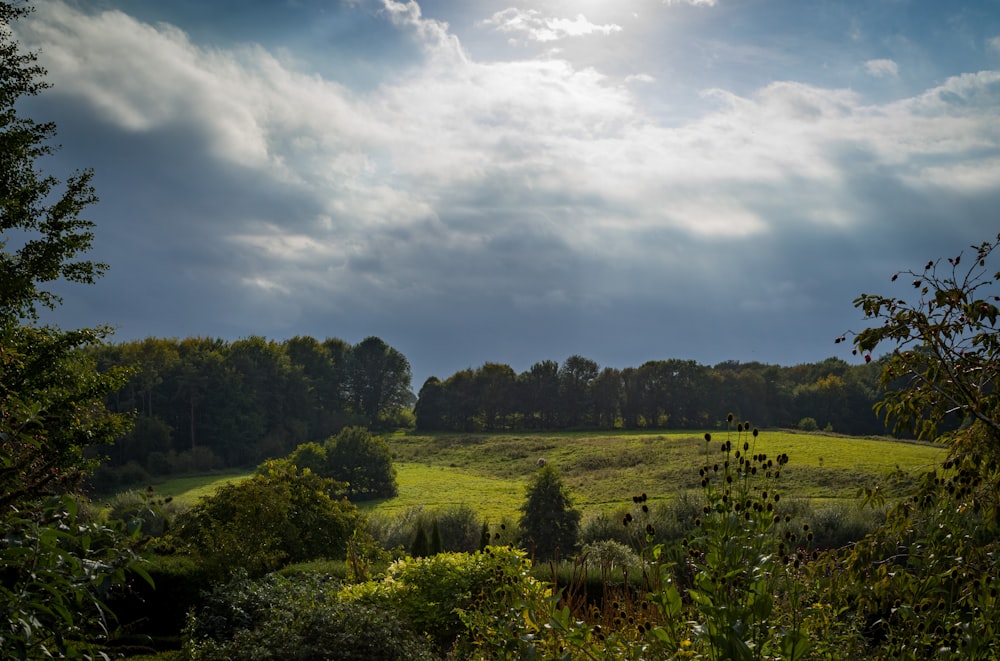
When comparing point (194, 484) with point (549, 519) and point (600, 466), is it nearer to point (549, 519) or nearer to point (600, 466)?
point (600, 466)

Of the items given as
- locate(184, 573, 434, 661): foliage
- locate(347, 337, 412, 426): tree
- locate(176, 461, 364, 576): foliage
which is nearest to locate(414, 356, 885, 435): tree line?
locate(347, 337, 412, 426): tree

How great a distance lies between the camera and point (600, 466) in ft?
145

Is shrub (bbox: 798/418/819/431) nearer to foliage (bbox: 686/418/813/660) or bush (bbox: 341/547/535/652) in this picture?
bush (bbox: 341/547/535/652)

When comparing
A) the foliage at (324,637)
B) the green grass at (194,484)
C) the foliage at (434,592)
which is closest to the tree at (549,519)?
the foliage at (434,592)

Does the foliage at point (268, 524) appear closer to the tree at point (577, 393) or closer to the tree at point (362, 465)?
the tree at point (362, 465)

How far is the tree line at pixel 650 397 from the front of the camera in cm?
5594

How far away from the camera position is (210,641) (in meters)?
8.66

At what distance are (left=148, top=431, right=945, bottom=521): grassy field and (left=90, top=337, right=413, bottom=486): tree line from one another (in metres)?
4.93

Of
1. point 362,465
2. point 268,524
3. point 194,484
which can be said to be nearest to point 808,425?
point 362,465

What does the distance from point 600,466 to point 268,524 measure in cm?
3146

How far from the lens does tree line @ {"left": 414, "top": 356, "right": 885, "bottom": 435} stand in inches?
2202

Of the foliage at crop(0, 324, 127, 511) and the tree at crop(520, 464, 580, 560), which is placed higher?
the foliage at crop(0, 324, 127, 511)

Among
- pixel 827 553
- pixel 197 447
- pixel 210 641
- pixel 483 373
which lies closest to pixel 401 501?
pixel 197 447

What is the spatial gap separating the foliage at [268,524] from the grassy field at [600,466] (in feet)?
45.5
